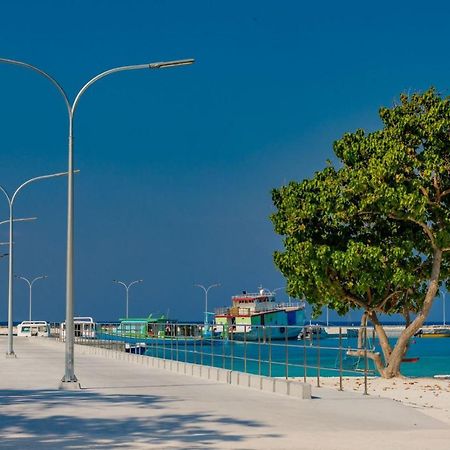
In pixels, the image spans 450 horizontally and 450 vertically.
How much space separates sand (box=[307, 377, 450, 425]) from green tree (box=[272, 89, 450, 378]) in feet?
5.46

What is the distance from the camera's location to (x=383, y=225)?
33.9 m

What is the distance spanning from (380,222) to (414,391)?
7.83m

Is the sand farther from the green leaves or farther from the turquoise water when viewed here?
the green leaves

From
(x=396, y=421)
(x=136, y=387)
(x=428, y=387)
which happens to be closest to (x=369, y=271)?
(x=428, y=387)

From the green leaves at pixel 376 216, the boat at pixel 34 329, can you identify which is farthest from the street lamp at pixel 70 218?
the boat at pixel 34 329

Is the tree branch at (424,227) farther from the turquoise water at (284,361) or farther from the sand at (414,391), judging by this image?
the turquoise water at (284,361)

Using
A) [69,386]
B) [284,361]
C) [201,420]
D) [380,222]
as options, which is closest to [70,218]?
[69,386]

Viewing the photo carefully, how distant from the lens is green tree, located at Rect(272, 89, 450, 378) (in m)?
31.5

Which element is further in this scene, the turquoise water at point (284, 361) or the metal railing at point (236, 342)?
the turquoise water at point (284, 361)

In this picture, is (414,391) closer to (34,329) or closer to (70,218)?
(70,218)

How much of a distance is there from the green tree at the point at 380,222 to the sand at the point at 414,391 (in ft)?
5.46

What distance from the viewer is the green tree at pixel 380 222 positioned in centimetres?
3155

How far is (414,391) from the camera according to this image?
90.6 feet

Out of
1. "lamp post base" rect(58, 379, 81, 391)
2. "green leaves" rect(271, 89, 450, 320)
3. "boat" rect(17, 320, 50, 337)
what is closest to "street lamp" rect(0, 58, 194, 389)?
"lamp post base" rect(58, 379, 81, 391)
